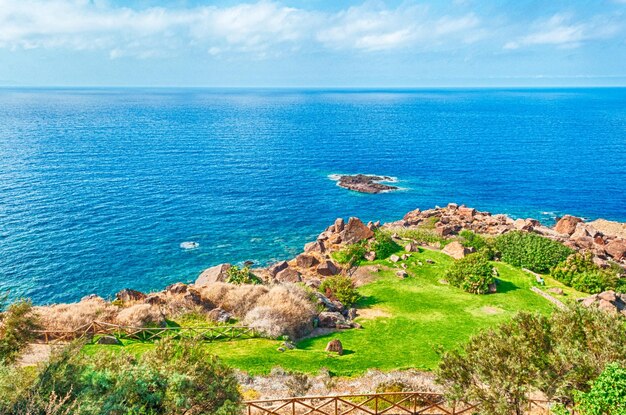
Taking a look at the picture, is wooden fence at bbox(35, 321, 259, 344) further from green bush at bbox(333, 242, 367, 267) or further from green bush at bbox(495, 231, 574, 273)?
green bush at bbox(495, 231, 574, 273)

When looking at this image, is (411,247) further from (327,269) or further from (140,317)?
(140,317)

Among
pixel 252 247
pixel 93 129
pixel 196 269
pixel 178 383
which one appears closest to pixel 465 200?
pixel 252 247

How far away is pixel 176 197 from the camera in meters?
78.4

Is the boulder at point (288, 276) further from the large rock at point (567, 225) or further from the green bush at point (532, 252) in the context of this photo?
the large rock at point (567, 225)

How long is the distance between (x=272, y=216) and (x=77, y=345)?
182 feet

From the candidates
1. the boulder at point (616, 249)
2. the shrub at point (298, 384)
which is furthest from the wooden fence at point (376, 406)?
the boulder at point (616, 249)

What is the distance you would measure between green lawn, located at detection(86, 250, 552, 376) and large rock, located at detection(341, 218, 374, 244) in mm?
6982

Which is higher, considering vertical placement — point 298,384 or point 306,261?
point 298,384

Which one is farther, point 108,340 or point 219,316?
point 219,316

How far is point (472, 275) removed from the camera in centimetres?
3972

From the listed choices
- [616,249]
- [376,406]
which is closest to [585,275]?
[616,249]

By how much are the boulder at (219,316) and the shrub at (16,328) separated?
1195 centimetres

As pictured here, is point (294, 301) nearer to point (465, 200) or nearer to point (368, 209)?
point (368, 209)

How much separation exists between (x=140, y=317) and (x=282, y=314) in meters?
10.1
